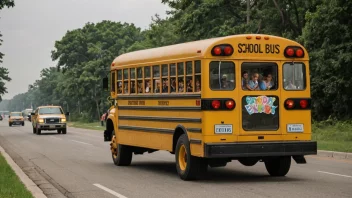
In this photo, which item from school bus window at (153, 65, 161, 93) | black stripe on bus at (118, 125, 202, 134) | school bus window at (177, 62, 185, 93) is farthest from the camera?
school bus window at (153, 65, 161, 93)

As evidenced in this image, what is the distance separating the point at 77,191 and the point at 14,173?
10.4 ft

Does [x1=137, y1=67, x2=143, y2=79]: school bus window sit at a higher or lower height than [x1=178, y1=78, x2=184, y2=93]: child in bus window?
higher

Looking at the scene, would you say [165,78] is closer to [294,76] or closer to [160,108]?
[160,108]

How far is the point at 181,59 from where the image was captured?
1502 centimetres

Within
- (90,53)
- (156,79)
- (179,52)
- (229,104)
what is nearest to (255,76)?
(229,104)

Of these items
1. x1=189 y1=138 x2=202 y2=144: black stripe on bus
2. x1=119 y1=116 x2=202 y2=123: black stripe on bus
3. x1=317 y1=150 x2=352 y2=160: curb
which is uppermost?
x1=119 y1=116 x2=202 y2=123: black stripe on bus

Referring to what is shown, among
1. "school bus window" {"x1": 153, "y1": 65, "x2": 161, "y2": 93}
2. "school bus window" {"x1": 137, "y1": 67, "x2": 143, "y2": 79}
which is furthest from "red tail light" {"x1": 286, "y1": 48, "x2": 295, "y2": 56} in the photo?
"school bus window" {"x1": 137, "y1": 67, "x2": 143, "y2": 79}

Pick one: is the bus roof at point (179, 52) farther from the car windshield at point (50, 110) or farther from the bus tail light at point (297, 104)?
the car windshield at point (50, 110)

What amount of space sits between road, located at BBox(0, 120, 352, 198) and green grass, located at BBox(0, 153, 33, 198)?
481 millimetres

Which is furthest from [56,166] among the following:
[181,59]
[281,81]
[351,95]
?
[351,95]

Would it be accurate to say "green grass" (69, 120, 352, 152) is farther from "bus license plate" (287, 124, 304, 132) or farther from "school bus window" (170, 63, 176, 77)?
"school bus window" (170, 63, 176, 77)

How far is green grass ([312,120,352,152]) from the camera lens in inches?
945

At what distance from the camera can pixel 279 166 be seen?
50.6ft

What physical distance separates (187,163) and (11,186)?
338cm
